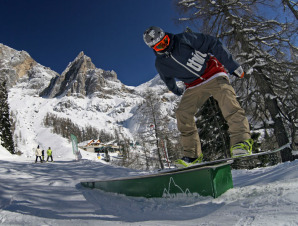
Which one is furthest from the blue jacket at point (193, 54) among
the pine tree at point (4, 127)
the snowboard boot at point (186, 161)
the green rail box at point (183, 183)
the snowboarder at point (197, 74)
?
the pine tree at point (4, 127)

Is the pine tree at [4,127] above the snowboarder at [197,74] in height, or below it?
above

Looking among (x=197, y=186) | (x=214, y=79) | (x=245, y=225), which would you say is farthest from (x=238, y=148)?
(x=245, y=225)

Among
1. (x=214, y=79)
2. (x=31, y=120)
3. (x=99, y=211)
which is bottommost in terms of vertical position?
(x=99, y=211)

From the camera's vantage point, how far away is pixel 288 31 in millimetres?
6238

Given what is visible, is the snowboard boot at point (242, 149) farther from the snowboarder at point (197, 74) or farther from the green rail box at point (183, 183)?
the green rail box at point (183, 183)

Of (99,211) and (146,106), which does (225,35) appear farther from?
(146,106)

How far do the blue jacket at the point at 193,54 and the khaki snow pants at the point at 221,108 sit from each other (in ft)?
0.69

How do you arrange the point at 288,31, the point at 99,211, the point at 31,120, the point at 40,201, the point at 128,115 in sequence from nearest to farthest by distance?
the point at 99,211 < the point at 40,201 < the point at 288,31 < the point at 31,120 < the point at 128,115

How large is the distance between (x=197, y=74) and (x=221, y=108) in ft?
1.91

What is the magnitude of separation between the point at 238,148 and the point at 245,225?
1.38 m

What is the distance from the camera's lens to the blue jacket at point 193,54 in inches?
106

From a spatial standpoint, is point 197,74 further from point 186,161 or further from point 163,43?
point 186,161

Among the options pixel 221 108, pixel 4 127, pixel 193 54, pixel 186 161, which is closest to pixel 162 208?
pixel 186 161

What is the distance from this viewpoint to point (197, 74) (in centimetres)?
281
